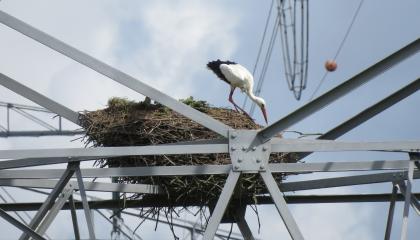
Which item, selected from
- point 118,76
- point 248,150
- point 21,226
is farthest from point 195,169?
point 21,226

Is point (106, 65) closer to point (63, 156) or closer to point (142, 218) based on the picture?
point (63, 156)

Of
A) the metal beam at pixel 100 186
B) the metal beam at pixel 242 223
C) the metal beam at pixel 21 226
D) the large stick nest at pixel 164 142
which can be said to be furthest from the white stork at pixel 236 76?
the metal beam at pixel 21 226

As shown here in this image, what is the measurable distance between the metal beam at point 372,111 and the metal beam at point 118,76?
1.68 metres

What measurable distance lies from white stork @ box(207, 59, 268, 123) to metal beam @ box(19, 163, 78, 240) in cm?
440

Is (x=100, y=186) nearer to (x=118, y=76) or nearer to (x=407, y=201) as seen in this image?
(x=118, y=76)

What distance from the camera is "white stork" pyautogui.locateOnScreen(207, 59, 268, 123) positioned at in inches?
669

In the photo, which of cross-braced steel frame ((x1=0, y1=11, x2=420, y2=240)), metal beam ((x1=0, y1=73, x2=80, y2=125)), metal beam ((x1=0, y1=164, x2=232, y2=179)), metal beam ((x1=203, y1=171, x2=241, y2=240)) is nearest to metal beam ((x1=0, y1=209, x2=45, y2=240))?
cross-braced steel frame ((x1=0, y1=11, x2=420, y2=240))

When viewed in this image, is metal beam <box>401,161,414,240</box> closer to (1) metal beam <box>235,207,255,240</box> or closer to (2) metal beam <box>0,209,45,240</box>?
(1) metal beam <box>235,207,255,240</box>

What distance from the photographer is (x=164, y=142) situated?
14.4m

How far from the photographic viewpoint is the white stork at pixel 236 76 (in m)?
17.0

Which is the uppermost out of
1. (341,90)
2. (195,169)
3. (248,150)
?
(341,90)

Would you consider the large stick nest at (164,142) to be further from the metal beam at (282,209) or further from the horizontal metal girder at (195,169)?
the metal beam at (282,209)

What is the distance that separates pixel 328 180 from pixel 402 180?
831 millimetres

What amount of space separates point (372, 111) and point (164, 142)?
8.22 ft
